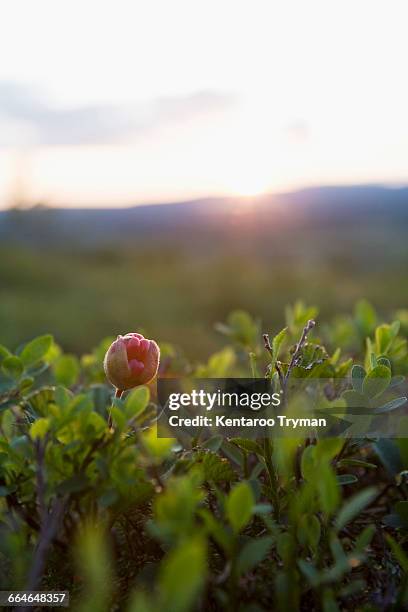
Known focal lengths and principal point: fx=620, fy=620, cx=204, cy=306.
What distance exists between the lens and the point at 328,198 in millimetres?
56562

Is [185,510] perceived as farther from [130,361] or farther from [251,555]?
[130,361]

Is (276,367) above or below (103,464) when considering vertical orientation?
above

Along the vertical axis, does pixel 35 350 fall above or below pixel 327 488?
above

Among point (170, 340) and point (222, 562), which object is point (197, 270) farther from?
point (222, 562)

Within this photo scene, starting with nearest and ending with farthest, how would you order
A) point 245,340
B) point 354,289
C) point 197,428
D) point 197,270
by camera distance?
point 197,428
point 245,340
point 354,289
point 197,270

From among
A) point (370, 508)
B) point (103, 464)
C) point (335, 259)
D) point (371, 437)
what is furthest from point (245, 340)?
point (335, 259)

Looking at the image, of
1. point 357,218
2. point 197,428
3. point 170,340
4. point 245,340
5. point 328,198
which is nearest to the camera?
point 197,428

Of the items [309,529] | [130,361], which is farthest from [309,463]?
[130,361]

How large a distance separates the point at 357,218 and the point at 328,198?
6699 millimetres

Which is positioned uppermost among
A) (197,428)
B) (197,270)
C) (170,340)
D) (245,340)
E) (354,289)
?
(197,270)

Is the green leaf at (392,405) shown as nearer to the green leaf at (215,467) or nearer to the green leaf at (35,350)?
the green leaf at (215,467)

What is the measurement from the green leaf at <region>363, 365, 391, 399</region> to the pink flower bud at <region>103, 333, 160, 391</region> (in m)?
A: 0.29

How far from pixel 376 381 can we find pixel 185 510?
375 mm

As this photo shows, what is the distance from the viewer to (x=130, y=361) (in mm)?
871
